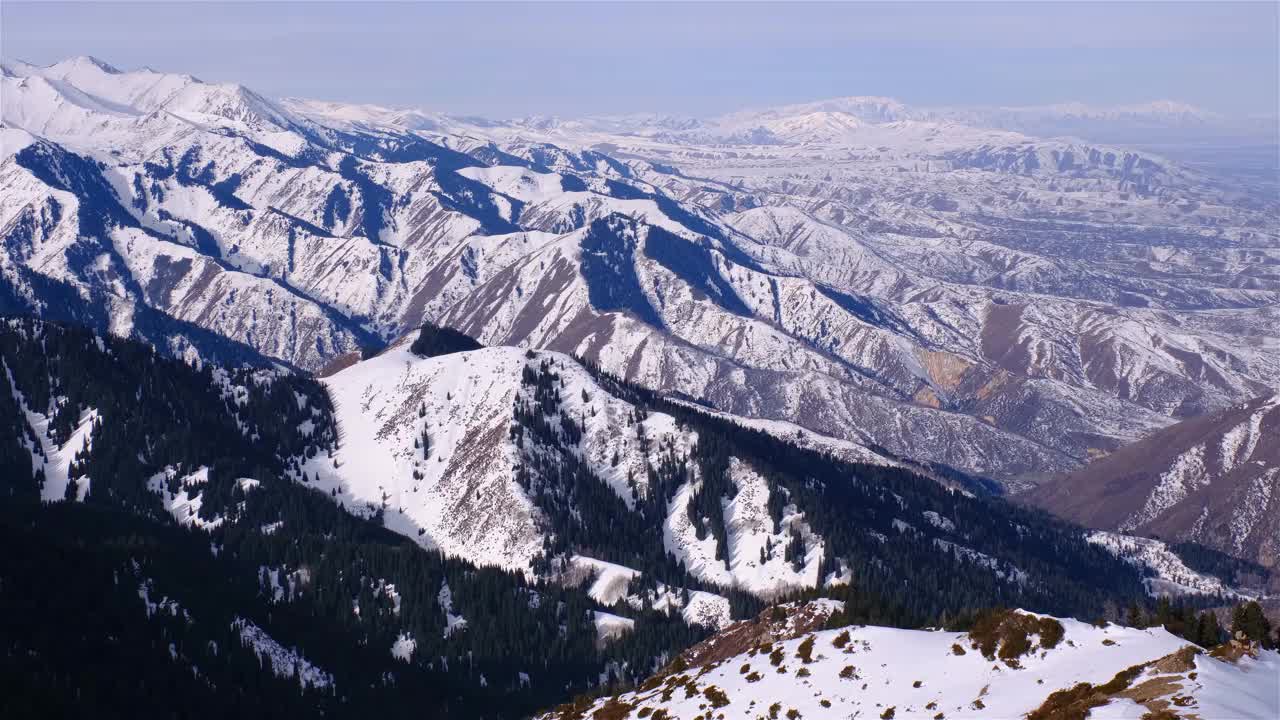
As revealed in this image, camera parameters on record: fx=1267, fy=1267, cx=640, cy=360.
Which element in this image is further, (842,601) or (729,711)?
(842,601)

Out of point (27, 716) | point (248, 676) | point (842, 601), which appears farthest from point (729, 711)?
point (248, 676)

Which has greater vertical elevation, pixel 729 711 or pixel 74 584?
pixel 729 711

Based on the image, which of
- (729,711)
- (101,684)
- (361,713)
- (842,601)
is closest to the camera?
(729,711)

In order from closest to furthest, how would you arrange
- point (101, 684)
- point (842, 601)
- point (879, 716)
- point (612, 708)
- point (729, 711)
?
point (879, 716) < point (729, 711) < point (612, 708) < point (842, 601) < point (101, 684)

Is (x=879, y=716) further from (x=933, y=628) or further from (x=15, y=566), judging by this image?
(x=15, y=566)

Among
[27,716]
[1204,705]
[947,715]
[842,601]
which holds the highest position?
[1204,705]

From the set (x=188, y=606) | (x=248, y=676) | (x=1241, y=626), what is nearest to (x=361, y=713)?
(x=248, y=676)

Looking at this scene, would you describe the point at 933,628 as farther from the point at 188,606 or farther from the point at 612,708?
the point at 188,606
